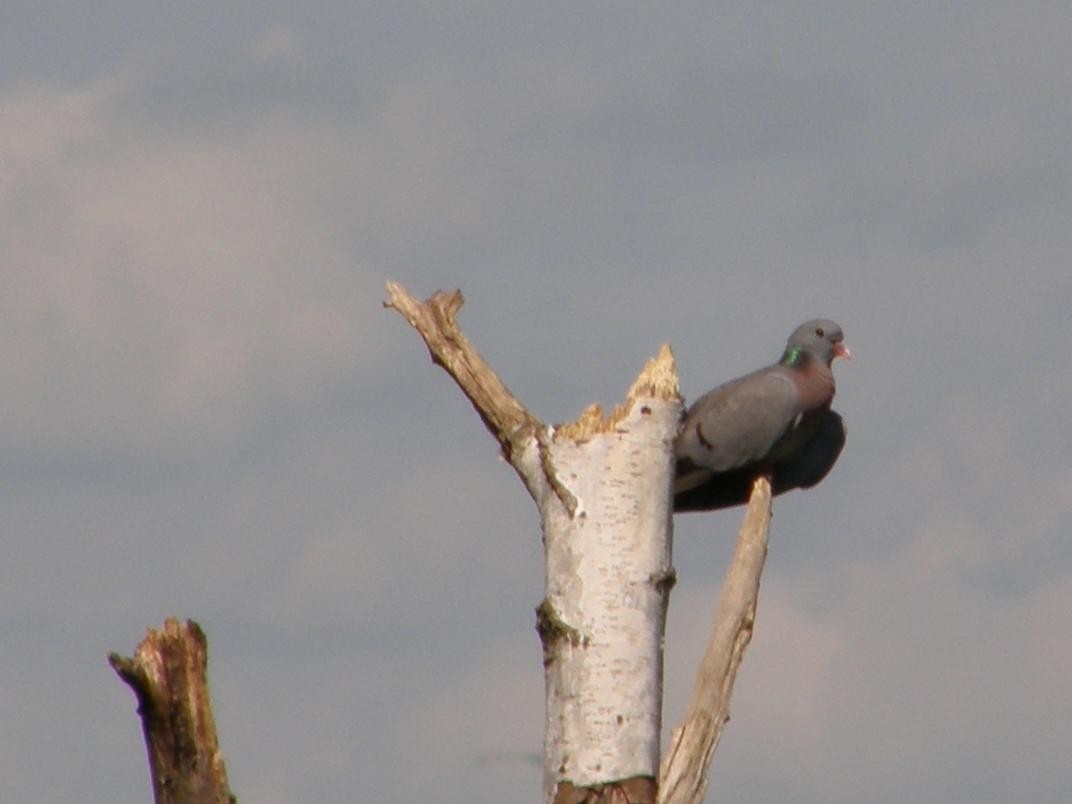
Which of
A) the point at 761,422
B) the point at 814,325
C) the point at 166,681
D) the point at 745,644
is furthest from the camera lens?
the point at 814,325

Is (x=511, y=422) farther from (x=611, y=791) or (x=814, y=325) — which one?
(x=814, y=325)

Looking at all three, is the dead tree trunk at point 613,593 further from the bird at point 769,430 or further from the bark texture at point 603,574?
the bird at point 769,430

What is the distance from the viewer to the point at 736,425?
52.4 ft

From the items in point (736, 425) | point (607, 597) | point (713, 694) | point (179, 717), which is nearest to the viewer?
point (179, 717)

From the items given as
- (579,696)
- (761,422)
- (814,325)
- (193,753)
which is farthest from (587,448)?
(814,325)

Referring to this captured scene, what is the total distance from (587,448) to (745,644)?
1.18 metres

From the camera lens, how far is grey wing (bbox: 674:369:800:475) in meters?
15.9

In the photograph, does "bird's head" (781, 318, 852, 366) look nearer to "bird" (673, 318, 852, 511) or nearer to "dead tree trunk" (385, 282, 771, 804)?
"bird" (673, 318, 852, 511)

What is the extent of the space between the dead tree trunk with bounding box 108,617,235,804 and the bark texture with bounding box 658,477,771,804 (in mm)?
2438

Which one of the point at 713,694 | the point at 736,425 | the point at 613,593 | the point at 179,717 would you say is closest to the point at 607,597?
the point at 613,593

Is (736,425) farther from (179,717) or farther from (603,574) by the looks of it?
(179,717)

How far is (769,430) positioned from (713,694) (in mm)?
5103

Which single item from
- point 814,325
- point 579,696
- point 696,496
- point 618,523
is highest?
point 814,325

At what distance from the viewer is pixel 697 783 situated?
36.3 ft
